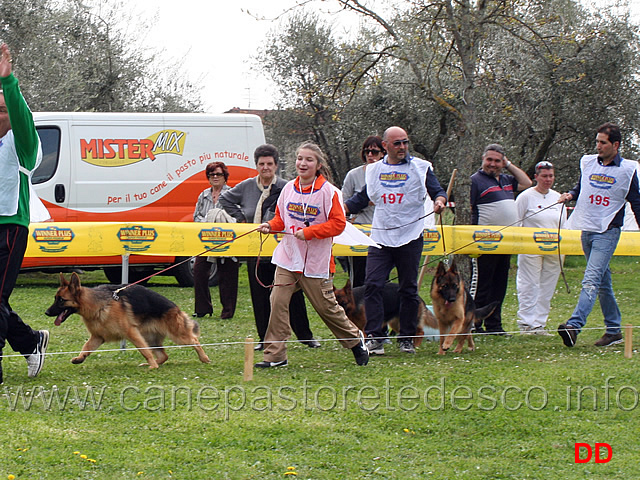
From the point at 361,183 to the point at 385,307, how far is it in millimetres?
1472

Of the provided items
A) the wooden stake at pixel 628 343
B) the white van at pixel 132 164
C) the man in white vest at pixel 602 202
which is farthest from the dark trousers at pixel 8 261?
the white van at pixel 132 164

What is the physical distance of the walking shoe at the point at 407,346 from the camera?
24.6 ft

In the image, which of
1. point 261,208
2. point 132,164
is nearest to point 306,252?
point 261,208

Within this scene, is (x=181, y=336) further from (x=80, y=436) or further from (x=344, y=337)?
(x=80, y=436)

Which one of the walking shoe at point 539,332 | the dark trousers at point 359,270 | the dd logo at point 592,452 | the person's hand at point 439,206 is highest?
the person's hand at point 439,206

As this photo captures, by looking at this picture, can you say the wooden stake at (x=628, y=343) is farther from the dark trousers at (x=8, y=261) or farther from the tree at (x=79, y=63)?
the tree at (x=79, y=63)

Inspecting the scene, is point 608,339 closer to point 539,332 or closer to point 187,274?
point 539,332

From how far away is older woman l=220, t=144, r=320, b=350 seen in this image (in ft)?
24.0

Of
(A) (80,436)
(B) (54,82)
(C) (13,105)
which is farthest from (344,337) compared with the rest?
(B) (54,82)

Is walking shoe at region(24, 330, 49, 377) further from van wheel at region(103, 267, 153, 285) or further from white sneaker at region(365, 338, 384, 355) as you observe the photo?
van wheel at region(103, 267, 153, 285)

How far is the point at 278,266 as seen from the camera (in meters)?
6.48

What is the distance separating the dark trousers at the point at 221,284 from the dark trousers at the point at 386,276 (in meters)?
2.99

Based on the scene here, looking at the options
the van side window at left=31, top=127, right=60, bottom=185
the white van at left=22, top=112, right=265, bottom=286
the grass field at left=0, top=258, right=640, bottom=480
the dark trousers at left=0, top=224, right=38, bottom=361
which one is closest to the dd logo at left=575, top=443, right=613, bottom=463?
the grass field at left=0, top=258, right=640, bottom=480

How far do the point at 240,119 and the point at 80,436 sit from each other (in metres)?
9.45
